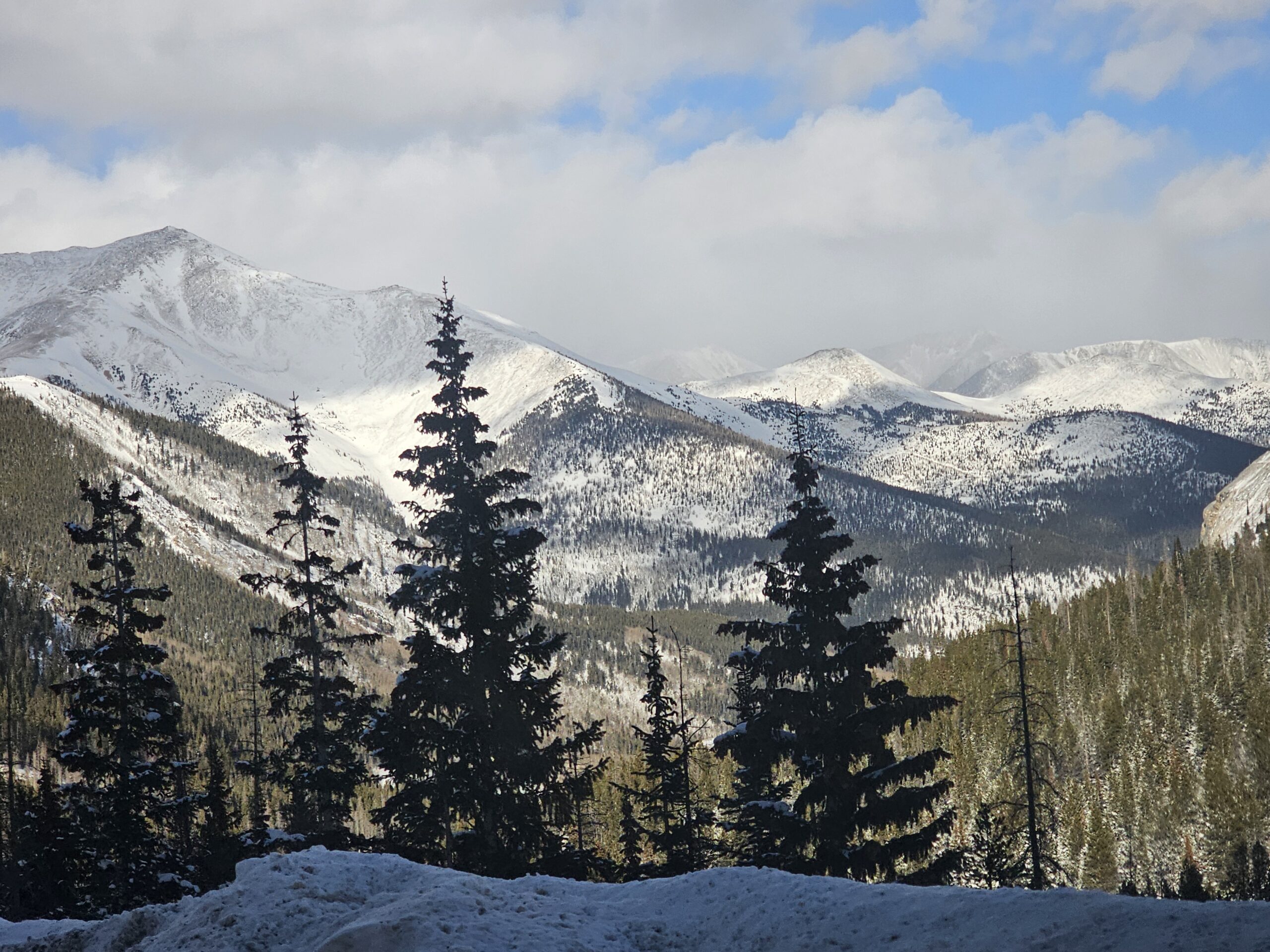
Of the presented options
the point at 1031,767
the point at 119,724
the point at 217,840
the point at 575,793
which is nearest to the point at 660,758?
the point at 575,793

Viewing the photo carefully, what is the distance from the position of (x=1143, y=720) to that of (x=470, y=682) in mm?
82028

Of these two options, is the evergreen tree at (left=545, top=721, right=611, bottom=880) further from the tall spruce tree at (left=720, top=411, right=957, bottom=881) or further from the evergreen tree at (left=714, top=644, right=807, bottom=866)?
the tall spruce tree at (left=720, top=411, right=957, bottom=881)

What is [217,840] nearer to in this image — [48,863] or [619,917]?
[48,863]

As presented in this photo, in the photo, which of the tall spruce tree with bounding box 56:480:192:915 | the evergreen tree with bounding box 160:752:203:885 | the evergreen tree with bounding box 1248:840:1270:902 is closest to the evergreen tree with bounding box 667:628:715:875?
the evergreen tree with bounding box 160:752:203:885

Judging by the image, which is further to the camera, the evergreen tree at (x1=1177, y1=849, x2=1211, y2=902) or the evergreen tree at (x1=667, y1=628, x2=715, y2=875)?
the evergreen tree at (x1=1177, y1=849, x2=1211, y2=902)

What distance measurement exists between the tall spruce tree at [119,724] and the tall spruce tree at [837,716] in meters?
15.6

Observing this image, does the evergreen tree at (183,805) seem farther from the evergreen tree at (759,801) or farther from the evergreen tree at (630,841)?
the evergreen tree at (759,801)

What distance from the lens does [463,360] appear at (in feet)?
78.7

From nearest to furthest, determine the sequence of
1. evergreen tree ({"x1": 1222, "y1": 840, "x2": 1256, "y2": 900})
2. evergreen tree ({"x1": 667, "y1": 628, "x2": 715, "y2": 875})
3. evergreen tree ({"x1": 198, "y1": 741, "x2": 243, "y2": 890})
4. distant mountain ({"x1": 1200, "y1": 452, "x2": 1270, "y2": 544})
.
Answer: evergreen tree ({"x1": 198, "y1": 741, "x2": 243, "y2": 890}), evergreen tree ({"x1": 667, "y1": 628, "x2": 715, "y2": 875}), evergreen tree ({"x1": 1222, "y1": 840, "x2": 1256, "y2": 900}), distant mountain ({"x1": 1200, "y1": 452, "x2": 1270, "y2": 544})

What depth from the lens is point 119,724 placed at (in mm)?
25656

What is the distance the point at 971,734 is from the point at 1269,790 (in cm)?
2639

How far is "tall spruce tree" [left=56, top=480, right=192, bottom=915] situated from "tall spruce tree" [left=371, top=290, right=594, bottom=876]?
6978 mm

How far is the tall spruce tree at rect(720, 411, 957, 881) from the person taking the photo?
67.8 feet

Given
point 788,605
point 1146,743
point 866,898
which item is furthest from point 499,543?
point 1146,743
